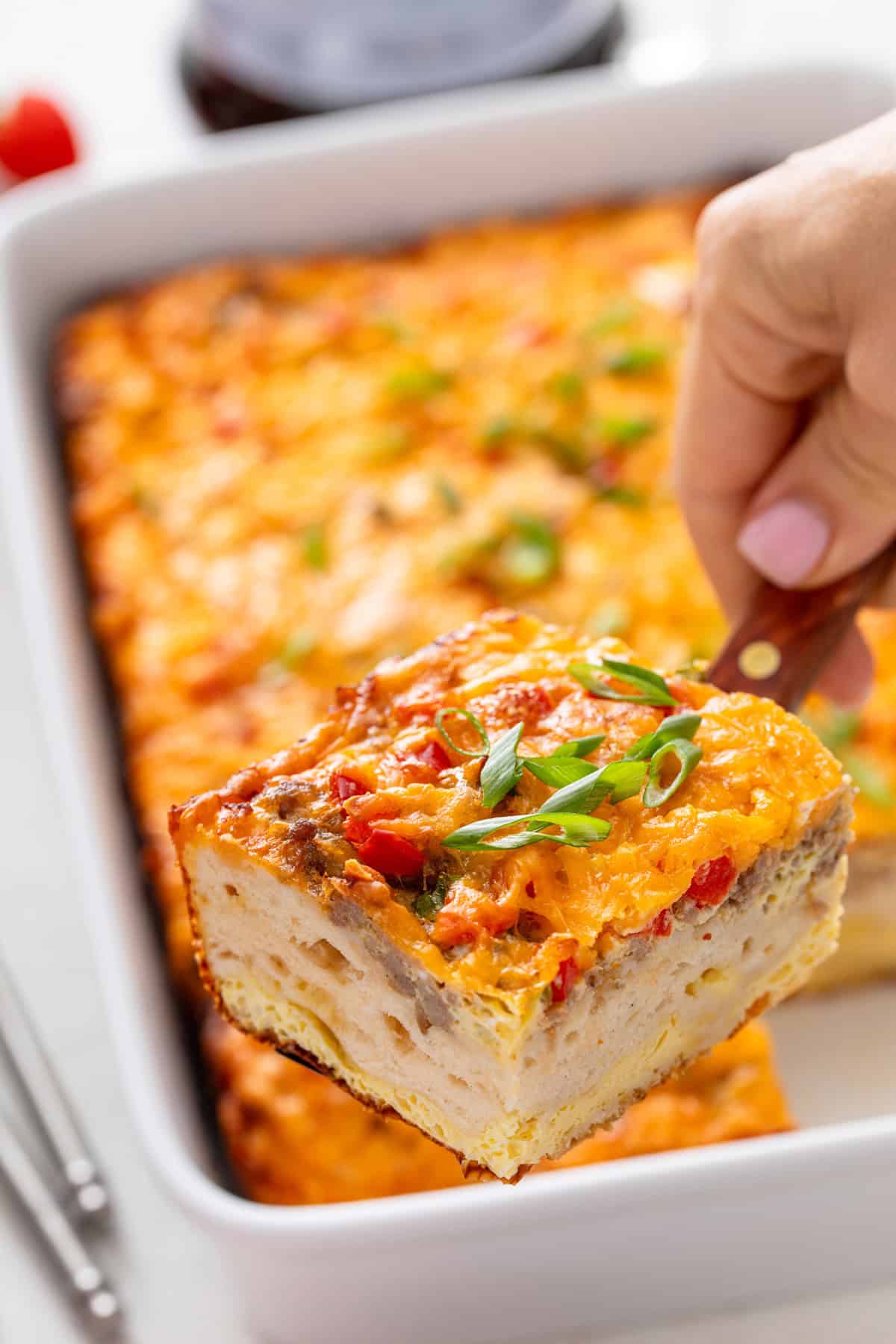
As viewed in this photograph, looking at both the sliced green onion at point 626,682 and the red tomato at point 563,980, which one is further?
the sliced green onion at point 626,682

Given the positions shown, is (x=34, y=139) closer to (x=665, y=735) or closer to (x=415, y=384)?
(x=415, y=384)

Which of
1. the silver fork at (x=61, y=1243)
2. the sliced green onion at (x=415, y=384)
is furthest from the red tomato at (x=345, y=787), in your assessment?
the sliced green onion at (x=415, y=384)

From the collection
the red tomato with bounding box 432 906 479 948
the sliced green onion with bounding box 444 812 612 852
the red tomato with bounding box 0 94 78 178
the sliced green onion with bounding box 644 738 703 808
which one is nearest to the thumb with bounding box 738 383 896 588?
the sliced green onion with bounding box 644 738 703 808

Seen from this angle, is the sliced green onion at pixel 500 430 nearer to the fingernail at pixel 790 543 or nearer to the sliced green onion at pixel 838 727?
the sliced green onion at pixel 838 727

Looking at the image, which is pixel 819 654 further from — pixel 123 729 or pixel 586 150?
pixel 586 150

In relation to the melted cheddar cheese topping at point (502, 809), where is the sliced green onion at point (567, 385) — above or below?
below

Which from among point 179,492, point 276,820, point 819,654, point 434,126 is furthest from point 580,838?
point 434,126
